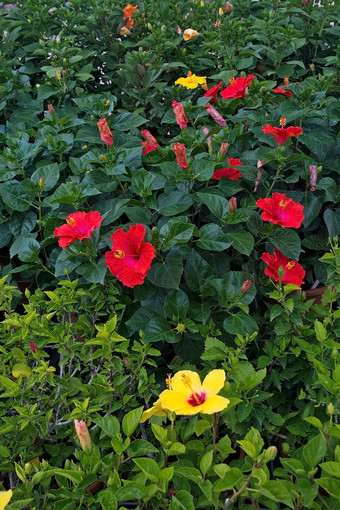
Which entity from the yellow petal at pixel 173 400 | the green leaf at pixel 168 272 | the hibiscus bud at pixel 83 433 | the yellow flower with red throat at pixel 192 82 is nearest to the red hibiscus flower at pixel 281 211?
the green leaf at pixel 168 272

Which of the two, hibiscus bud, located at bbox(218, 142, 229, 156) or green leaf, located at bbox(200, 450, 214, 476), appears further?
hibiscus bud, located at bbox(218, 142, 229, 156)

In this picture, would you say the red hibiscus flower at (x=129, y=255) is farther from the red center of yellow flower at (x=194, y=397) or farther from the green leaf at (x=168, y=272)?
the red center of yellow flower at (x=194, y=397)

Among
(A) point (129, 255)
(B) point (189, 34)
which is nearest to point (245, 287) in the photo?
(A) point (129, 255)

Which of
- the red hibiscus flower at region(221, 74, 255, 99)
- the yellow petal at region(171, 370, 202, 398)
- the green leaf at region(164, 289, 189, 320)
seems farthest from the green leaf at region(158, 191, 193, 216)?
the red hibiscus flower at region(221, 74, 255, 99)

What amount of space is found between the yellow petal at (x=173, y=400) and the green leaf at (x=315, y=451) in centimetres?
22

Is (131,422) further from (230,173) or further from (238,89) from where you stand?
(238,89)

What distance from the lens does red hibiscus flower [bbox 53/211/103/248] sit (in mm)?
1277

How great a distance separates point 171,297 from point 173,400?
41 cm

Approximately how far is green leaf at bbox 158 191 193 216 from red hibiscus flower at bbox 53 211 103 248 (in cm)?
19

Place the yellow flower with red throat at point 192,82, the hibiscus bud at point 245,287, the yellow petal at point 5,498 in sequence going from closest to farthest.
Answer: the yellow petal at point 5,498 < the hibiscus bud at point 245,287 < the yellow flower with red throat at point 192,82

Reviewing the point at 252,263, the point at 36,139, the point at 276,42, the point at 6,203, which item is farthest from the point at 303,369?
the point at 276,42

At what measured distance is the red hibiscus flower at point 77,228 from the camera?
1.28 m

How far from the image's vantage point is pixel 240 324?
4.14 feet

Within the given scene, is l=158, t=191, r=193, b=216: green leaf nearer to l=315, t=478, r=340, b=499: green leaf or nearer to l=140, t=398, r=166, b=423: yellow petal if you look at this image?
l=140, t=398, r=166, b=423: yellow petal
